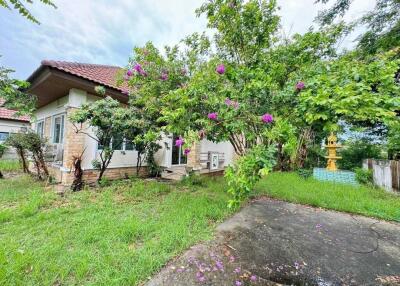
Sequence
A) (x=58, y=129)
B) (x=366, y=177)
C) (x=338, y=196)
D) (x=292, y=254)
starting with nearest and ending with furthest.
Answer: (x=292, y=254) < (x=338, y=196) < (x=366, y=177) < (x=58, y=129)

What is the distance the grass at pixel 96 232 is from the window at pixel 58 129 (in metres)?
2.51

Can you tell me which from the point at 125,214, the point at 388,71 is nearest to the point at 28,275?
Answer: the point at 125,214

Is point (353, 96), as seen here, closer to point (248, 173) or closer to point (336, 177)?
point (248, 173)

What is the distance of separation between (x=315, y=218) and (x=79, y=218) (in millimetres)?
4941

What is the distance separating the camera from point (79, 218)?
3703 millimetres

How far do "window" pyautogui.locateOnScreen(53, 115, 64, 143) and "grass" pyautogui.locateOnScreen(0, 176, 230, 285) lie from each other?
2.51 metres

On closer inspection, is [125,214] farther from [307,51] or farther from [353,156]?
[353,156]

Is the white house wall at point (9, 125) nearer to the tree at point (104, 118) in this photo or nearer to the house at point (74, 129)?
the house at point (74, 129)

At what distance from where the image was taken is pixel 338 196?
5891mm

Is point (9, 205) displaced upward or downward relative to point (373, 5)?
downward

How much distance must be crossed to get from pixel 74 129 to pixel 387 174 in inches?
411

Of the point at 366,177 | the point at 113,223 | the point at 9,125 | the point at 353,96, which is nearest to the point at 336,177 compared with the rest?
the point at 366,177

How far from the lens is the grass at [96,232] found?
224 cm

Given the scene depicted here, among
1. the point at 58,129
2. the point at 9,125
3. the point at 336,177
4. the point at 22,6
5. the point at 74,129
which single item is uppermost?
the point at 9,125
